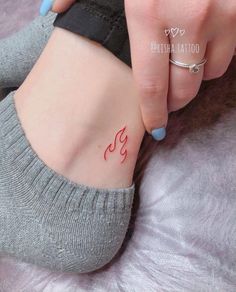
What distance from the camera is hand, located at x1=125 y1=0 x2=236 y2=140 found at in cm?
53

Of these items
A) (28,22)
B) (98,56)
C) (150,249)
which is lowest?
(150,249)

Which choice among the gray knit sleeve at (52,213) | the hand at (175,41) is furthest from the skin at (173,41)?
the gray knit sleeve at (52,213)

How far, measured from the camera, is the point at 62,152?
648 millimetres

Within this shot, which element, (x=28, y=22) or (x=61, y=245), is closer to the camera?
(x=61, y=245)

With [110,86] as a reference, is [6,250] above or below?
below

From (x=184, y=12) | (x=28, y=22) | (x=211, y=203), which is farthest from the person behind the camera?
(x=28, y=22)

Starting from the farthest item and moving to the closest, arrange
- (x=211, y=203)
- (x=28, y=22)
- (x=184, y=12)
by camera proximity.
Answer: (x=28, y=22)
(x=211, y=203)
(x=184, y=12)

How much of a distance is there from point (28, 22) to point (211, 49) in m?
0.54

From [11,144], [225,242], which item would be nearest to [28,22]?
→ [11,144]

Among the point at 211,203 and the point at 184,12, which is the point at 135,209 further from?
the point at 184,12

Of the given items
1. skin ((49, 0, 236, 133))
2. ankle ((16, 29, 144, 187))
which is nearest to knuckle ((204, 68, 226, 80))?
skin ((49, 0, 236, 133))

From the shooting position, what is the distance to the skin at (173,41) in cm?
53

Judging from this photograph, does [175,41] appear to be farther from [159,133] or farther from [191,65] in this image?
[159,133]

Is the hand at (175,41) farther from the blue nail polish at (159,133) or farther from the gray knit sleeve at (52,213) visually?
the gray knit sleeve at (52,213)
